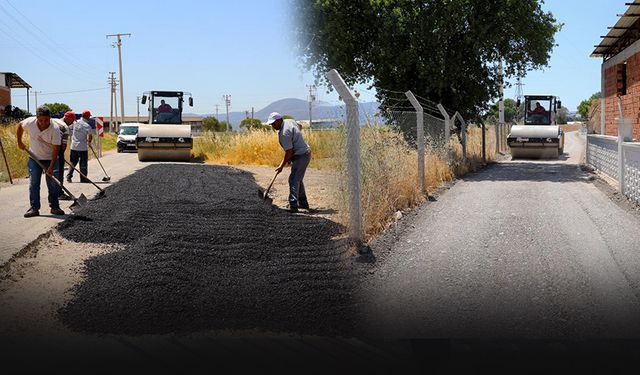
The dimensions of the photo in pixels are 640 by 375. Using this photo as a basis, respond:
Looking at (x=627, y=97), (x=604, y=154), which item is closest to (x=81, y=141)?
(x=604, y=154)

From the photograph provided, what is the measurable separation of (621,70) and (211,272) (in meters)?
25.2

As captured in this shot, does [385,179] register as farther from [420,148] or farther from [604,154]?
[604,154]

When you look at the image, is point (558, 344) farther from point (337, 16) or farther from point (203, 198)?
point (337, 16)

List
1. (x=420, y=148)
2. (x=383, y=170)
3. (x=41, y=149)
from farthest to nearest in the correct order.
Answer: (x=420, y=148) < (x=41, y=149) < (x=383, y=170)

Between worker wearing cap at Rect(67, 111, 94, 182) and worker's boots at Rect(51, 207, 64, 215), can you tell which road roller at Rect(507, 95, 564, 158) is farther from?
worker's boots at Rect(51, 207, 64, 215)

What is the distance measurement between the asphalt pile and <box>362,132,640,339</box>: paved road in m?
0.45

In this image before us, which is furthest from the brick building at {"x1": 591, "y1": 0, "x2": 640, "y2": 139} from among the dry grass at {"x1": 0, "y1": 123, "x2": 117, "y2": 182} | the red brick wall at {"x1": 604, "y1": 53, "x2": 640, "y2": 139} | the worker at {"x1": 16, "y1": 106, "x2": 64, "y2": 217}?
the dry grass at {"x1": 0, "y1": 123, "x2": 117, "y2": 182}

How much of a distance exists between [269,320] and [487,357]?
1756 millimetres

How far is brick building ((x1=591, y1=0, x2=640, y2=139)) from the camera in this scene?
24.0m

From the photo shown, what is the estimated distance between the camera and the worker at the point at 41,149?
11.4 meters

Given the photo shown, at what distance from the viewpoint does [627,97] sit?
25.4 metres

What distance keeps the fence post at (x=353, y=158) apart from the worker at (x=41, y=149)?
5.05m

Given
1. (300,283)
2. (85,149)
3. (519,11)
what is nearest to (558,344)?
(300,283)

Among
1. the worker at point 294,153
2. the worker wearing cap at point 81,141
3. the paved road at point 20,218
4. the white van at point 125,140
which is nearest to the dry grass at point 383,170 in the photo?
the worker at point 294,153
